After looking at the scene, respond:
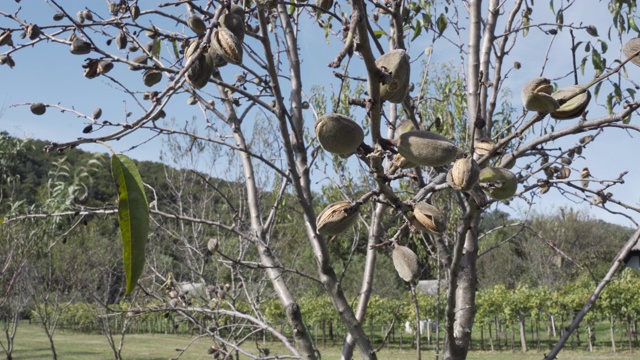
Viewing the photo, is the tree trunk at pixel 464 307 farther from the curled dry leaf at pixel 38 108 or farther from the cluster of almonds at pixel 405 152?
the curled dry leaf at pixel 38 108

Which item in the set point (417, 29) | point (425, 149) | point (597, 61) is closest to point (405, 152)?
point (425, 149)

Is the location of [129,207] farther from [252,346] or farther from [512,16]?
[252,346]

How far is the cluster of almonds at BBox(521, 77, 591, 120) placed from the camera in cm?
93

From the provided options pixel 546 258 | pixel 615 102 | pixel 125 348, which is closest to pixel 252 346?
pixel 125 348

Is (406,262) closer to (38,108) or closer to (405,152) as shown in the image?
(405,152)

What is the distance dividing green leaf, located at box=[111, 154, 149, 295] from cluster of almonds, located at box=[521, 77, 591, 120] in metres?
0.59

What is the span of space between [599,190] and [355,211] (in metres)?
0.96

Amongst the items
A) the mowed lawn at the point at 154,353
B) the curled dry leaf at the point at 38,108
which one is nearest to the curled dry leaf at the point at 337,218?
the curled dry leaf at the point at 38,108

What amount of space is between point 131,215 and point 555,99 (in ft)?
2.16

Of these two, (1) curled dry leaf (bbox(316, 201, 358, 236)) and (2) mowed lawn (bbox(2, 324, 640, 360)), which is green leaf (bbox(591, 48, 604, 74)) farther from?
(2) mowed lawn (bbox(2, 324, 640, 360))

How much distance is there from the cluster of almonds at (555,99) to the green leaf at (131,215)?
59 cm

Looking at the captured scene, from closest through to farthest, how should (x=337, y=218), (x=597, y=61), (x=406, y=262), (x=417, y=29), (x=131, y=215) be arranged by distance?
(x=131, y=215)
(x=337, y=218)
(x=406, y=262)
(x=417, y=29)
(x=597, y=61)

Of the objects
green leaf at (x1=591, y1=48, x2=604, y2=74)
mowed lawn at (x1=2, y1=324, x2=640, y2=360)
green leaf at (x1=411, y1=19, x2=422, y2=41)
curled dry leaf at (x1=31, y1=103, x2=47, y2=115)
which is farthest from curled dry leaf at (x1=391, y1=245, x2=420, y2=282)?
mowed lawn at (x1=2, y1=324, x2=640, y2=360)

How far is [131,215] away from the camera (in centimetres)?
67
